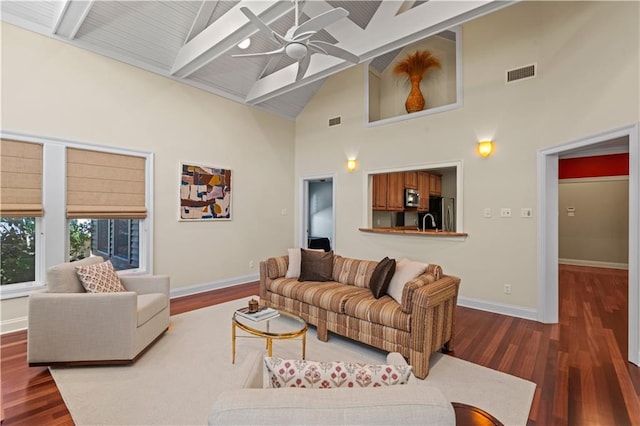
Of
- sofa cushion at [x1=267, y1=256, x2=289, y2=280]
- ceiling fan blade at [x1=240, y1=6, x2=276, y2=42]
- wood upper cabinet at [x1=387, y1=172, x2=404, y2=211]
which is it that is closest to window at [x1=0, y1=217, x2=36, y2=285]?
sofa cushion at [x1=267, y1=256, x2=289, y2=280]

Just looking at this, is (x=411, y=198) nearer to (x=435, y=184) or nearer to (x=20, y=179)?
(x=435, y=184)

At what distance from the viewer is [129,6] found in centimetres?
368

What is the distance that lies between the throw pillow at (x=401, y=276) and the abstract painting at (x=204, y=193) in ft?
11.0

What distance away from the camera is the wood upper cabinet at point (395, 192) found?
594 centimetres

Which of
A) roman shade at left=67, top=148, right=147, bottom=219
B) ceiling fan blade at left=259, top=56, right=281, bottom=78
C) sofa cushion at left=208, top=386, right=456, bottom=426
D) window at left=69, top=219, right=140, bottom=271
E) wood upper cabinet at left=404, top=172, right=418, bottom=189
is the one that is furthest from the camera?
wood upper cabinet at left=404, top=172, right=418, bottom=189

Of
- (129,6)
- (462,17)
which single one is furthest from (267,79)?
(462,17)

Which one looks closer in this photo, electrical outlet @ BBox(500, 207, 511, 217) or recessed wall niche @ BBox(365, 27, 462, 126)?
electrical outlet @ BBox(500, 207, 511, 217)

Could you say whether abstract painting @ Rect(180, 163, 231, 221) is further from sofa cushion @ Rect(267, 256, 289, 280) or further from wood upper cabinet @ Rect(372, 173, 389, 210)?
wood upper cabinet @ Rect(372, 173, 389, 210)

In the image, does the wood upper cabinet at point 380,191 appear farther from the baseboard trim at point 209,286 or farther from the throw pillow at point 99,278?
the throw pillow at point 99,278

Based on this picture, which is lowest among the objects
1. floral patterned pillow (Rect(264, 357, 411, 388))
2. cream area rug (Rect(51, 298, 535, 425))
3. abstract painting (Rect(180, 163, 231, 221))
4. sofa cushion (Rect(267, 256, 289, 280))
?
cream area rug (Rect(51, 298, 535, 425))

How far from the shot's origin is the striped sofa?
96.7 inches

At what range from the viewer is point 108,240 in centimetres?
419

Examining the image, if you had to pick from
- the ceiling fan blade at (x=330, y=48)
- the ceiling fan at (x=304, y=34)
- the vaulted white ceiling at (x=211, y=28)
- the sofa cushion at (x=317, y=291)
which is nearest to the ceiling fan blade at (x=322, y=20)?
the ceiling fan at (x=304, y=34)

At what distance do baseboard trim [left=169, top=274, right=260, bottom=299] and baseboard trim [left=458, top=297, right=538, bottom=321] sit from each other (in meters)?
3.63
